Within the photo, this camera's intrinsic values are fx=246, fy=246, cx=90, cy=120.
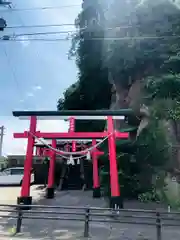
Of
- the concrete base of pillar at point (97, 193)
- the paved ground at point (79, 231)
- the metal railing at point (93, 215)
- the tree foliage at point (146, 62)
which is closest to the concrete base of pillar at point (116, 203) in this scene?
the paved ground at point (79, 231)

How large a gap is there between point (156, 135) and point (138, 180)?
112 inches

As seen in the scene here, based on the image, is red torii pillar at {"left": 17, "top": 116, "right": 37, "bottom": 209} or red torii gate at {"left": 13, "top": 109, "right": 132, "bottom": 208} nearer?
red torii pillar at {"left": 17, "top": 116, "right": 37, "bottom": 209}

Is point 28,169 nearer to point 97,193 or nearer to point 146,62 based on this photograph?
point 97,193

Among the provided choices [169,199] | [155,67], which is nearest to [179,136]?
[169,199]

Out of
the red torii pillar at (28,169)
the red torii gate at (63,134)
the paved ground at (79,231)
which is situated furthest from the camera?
the red torii gate at (63,134)

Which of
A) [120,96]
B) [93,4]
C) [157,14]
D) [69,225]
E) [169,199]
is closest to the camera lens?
[69,225]

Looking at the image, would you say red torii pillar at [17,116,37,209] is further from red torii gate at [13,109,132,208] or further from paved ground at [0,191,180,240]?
paved ground at [0,191,180,240]

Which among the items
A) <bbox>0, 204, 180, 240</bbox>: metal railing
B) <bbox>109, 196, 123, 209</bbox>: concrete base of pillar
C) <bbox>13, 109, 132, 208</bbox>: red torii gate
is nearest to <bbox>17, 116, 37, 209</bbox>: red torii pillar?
<bbox>13, 109, 132, 208</bbox>: red torii gate

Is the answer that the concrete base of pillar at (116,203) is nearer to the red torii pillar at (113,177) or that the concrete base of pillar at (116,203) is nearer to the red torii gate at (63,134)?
the red torii pillar at (113,177)

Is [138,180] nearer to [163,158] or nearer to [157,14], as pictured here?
[163,158]

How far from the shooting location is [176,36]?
13.0 m

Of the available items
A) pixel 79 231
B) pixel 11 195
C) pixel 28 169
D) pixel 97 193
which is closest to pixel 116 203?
pixel 79 231

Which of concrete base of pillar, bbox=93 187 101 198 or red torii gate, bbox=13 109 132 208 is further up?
red torii gate, bbox=13 109 132 208

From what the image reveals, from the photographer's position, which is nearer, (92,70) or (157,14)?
(157,14)
